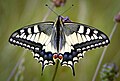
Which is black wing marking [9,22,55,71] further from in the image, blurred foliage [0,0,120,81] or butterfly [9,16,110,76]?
blurred foliage [0,0,120,81]

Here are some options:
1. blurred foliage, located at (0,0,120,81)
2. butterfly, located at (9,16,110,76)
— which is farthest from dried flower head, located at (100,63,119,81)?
blurred foliage, located at (0,0,120,81)

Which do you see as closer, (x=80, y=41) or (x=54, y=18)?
(x=80, y=41)

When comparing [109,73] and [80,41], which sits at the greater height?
[80,41]

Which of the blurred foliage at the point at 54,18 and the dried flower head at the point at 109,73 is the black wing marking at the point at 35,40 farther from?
the blurred foliage at the point at 54,18

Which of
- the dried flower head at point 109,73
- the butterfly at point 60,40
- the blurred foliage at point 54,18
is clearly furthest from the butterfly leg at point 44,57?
the blurred foliage at point 54,18

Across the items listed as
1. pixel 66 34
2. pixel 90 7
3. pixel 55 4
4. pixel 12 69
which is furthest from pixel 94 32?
pixel 90 7

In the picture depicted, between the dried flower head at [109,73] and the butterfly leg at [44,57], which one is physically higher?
the butterfly leg at [44,57]

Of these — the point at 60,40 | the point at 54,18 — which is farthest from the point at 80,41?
the point at 54,18

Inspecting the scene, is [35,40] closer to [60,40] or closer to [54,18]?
[60,40]
